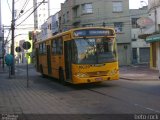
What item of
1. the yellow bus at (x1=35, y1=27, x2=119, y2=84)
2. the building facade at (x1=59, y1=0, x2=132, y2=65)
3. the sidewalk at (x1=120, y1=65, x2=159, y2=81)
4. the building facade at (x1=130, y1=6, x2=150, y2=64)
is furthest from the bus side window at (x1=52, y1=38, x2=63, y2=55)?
the building facade at (x1=130, y1=6, x2=150, y2=64)

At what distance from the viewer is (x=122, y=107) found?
14.5 metres

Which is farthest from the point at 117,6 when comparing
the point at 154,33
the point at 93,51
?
the point at 93,51

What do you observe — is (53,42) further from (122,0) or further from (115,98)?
(122,0)

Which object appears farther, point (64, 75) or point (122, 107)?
point (64, 75)

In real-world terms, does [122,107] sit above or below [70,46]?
below

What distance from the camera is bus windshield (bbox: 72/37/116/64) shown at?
2206 cm

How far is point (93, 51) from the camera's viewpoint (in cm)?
2220

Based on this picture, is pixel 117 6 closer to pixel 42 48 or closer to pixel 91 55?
pixel 42 48

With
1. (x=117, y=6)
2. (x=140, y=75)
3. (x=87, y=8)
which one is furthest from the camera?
(x=87, y=8)

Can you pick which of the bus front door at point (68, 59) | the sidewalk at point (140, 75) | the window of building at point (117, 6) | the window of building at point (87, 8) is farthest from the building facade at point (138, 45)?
the bus front door at point (68, 59)

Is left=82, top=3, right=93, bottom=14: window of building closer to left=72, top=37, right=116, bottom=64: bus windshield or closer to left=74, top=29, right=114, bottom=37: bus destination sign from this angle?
left=74, top=29, right=114, bottom=37: bus destination sign

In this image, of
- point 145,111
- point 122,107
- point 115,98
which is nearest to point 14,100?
point 115,98

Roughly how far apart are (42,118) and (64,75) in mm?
11827

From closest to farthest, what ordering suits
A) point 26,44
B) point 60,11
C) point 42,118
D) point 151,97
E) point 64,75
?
1. point 42,118
2. point 151,97
3. point 64,75
4. point 26,44
5. point 60,11
